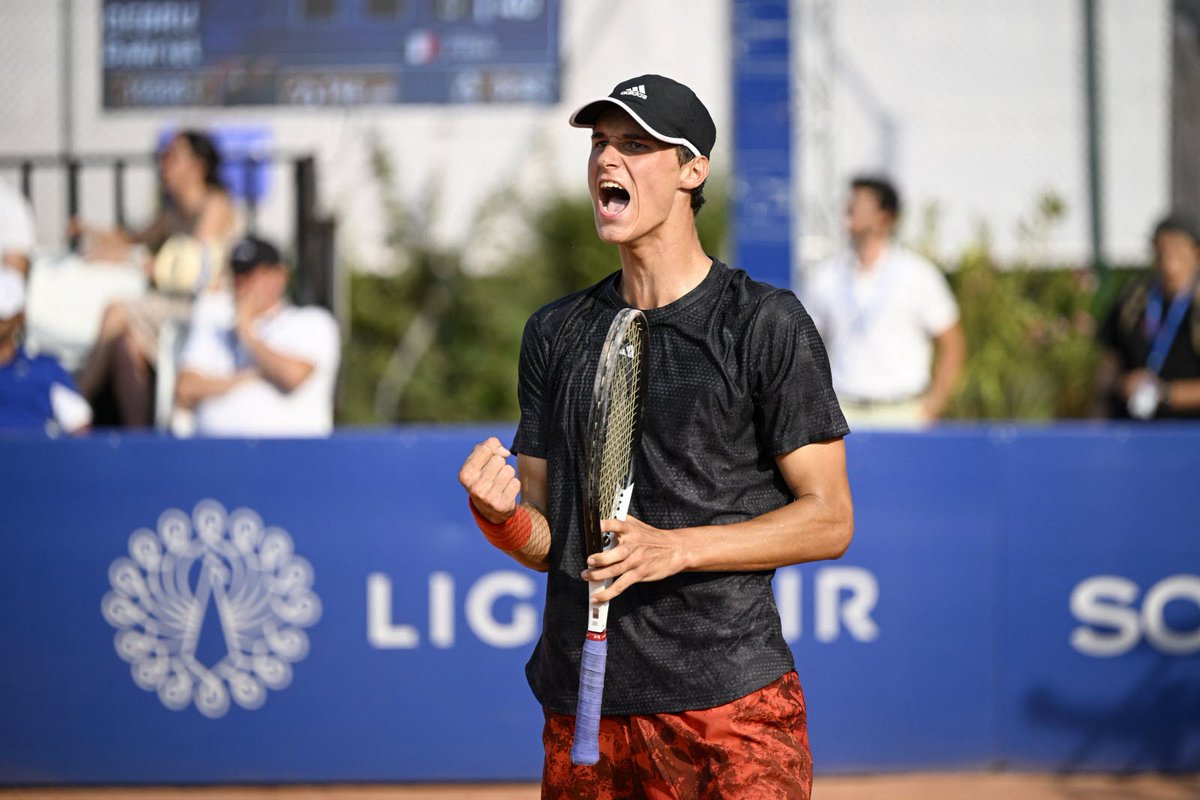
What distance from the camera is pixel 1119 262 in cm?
1310

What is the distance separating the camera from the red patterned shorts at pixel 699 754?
279cm

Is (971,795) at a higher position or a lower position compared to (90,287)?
lower

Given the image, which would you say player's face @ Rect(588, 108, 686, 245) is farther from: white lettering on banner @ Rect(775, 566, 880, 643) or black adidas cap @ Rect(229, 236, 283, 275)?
black adidas cap @ Rect(229, 236, 283, 275)

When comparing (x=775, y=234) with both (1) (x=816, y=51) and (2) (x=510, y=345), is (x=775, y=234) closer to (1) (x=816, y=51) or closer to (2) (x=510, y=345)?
(2) (x=510, y=345)

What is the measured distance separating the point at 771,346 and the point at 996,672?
3.51m

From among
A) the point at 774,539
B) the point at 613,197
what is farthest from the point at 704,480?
the point at 613,197

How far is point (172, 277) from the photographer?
296 inches

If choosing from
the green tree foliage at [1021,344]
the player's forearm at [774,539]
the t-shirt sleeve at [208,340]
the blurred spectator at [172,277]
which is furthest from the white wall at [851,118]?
the player's forearm at [774,539]

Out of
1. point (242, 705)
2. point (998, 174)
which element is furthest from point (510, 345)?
point (242, 705)

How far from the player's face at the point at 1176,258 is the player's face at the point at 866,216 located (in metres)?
1.33

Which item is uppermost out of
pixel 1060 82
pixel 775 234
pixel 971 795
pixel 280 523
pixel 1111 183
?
pixel 1060 82

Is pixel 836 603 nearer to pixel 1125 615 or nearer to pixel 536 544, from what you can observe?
pixel 1125 615

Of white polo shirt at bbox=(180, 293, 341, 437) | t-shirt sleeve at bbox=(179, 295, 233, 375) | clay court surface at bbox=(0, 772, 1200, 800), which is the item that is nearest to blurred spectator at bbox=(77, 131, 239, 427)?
t-shirt sleeve at bbox=(179, 295, 233, 375)

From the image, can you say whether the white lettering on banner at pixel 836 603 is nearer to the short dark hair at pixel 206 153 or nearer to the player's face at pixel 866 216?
the player's face at pixel 866 216
